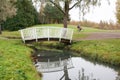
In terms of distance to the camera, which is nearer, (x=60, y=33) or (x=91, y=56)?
(x=91, y=56)

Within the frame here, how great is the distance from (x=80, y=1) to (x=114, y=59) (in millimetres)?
16534

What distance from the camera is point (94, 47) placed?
102 feet

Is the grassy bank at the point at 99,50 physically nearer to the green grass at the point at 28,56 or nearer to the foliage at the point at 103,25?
the green grass at the point at 28,56

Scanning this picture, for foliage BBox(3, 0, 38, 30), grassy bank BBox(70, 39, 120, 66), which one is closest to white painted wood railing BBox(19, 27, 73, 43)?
grassy bank BBox(70, 39, 120, 66)

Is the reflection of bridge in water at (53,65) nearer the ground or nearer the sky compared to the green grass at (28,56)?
nearer the ground

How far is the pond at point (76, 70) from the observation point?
20828 mm

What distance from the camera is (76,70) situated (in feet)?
76.7

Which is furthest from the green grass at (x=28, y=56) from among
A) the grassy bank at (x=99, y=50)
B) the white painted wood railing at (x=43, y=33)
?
the white painted wood railing at (x=43, y=33)

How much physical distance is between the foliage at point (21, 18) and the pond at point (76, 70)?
28.3 m

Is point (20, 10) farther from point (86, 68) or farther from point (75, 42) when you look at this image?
point (86, 68)

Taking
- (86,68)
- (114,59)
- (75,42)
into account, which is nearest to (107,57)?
(114,59)

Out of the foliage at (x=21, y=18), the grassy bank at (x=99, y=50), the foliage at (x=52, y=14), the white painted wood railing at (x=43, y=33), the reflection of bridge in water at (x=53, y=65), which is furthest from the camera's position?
the foliage at (x=52, y=14)

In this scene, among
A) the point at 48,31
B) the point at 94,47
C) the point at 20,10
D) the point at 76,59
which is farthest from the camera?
the point at 20,10

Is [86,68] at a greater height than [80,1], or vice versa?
[80,1]
